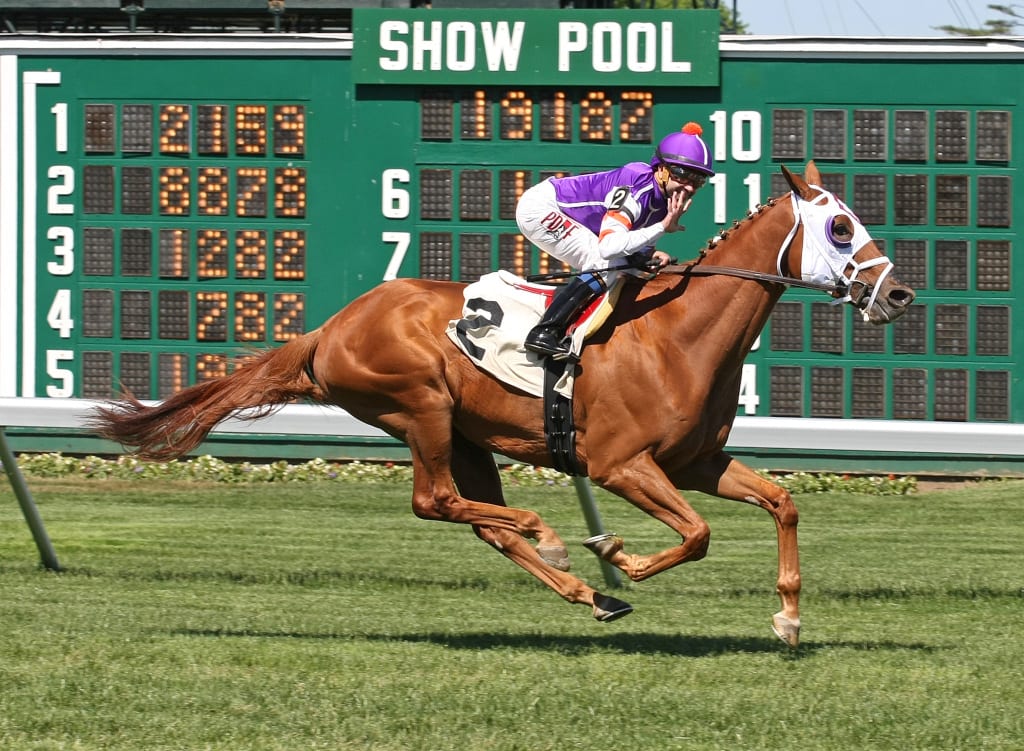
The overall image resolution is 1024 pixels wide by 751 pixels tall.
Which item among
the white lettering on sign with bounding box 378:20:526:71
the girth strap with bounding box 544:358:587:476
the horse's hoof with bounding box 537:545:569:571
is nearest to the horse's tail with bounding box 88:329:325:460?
the girth strap with bounding box 544:358:587:476

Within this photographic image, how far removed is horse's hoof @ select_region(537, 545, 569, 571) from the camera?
658 cm

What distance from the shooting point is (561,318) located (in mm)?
6574

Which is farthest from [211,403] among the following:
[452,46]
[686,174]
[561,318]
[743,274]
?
[452,46]

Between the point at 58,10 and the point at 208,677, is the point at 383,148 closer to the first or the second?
the point at 58,10

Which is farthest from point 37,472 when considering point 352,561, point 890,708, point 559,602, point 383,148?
point 890,708

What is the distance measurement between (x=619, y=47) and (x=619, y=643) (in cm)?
717

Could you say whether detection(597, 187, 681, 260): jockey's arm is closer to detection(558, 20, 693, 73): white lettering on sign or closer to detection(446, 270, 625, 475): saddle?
detection(446, 270, 625, 475): saddle

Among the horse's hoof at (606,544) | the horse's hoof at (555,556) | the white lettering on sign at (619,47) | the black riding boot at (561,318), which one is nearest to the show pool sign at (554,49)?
the white lettering on sign at (619,47)

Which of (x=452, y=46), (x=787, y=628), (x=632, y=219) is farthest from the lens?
(x=452, y=46)

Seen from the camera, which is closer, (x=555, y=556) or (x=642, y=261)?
(x=555, y=556)

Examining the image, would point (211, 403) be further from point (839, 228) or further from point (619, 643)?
point (839, 228)

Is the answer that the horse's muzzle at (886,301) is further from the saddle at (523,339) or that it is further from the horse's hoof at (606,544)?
the horse's hoof at (606,544)

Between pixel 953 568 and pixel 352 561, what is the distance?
3.58m

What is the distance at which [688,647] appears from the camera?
6.48m
